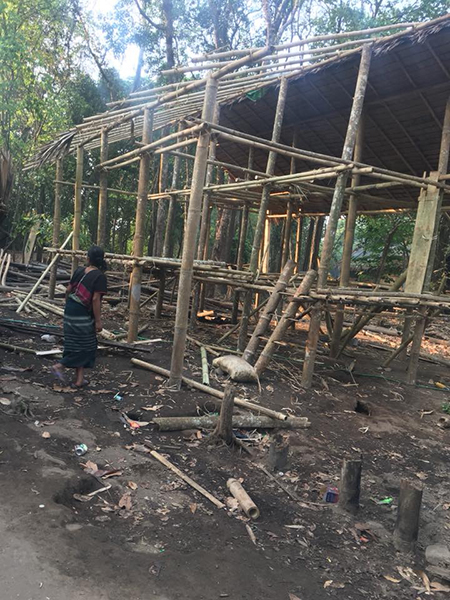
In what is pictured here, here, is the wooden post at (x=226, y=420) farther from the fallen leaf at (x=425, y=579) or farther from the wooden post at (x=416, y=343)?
the wooden post at (x=416, y=343)

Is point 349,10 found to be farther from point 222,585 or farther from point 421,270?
point 222,585

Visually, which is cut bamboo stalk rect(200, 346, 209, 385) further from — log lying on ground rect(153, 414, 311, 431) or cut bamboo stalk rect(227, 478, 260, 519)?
cut bamboo stalk rect(227, 478, 260, 519)

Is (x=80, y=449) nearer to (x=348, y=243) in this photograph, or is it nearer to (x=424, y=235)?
(x=424, y=235)

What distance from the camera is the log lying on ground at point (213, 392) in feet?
18.0

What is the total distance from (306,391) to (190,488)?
11.7 ft

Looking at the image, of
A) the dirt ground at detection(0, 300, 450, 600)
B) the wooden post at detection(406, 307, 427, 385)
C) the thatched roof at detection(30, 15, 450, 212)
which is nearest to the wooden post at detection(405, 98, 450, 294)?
the wooden post at detection(406, 307, 427, 385)

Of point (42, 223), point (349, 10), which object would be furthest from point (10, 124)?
point (349, 10)

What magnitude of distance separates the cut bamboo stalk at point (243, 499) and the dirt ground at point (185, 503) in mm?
77


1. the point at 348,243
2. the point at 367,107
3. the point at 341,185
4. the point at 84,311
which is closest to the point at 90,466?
the point at 84,311

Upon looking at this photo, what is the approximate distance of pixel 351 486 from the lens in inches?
156

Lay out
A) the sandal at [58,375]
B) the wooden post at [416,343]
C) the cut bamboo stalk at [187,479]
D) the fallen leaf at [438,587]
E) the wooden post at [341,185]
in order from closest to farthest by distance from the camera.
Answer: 1. the fallen leaf at [438,587]
2. the cut bamboo stalk at [187,479]
3. the sandal at [58,375]
4. the wooden post at [341,185]
5. the wooden post at [416,343]

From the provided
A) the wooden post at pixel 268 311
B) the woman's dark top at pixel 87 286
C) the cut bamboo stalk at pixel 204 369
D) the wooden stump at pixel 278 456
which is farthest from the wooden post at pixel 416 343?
the woman's dark top at pixel 87 286

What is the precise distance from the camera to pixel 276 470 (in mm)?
4504

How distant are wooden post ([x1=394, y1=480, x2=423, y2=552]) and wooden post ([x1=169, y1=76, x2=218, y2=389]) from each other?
131 inches
